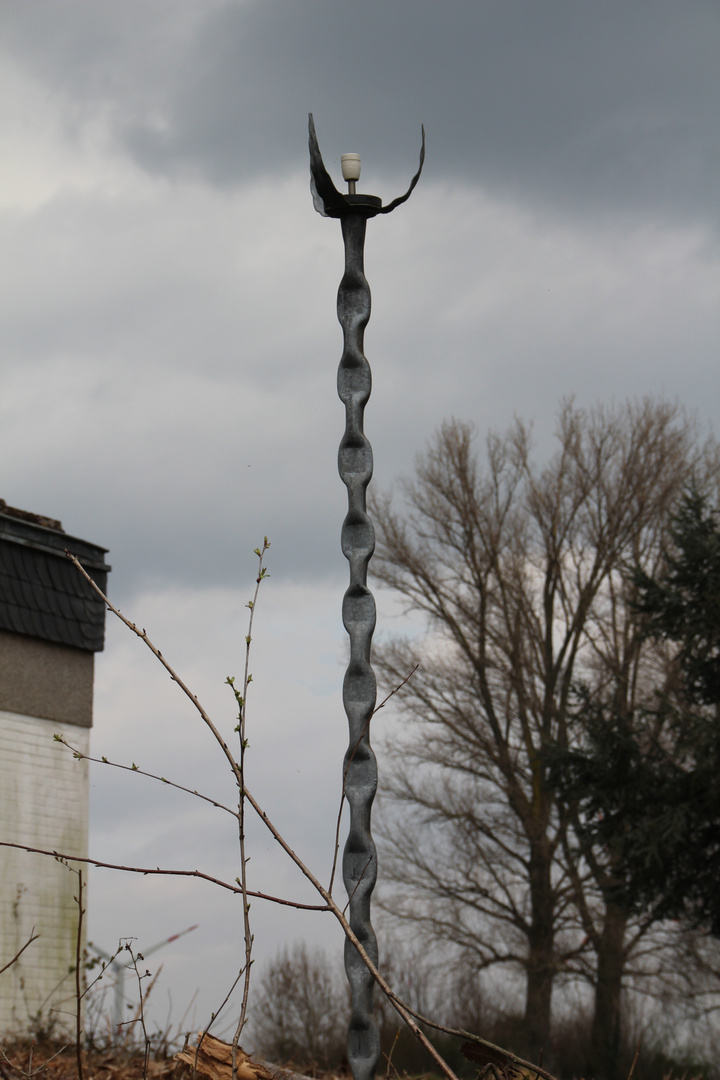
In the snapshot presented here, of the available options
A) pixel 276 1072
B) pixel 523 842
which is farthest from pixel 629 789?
pixel 276 1072

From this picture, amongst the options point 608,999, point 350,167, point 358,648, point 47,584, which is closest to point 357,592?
point 358,648

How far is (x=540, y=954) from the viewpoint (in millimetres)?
19375

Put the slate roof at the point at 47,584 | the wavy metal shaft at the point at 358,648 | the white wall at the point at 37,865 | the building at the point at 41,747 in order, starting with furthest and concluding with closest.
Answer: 1. the slate roof at the point at 47,584
2. the building at the point at 41,747
3. the white wall at the point at 37,865
4. the wavy metal shaft at the point at 358,648

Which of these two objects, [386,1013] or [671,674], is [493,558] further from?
[386,1013]

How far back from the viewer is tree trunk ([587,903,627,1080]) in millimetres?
18938

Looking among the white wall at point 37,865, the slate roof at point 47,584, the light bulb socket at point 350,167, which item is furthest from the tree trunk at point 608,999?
the light bulb socket at point 350,167

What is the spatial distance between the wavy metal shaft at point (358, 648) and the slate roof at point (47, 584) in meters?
5.21

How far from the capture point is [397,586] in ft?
72.6

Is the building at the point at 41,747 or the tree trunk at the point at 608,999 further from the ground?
the building at the point at 41,747

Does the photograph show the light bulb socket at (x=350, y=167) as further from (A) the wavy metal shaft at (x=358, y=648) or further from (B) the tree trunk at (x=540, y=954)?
(B) the tree trunk at (x=540, y=954)

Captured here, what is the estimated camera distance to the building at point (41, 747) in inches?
379

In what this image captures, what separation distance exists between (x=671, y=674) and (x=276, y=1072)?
17.2 meters

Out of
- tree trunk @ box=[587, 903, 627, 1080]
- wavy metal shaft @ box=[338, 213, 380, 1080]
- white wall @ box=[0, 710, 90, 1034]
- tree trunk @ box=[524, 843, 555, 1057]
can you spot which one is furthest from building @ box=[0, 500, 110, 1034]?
tree trunk @ box=[587, 903, 627, 1080]

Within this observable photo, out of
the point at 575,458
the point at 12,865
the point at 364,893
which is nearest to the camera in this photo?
the point at 364,893
